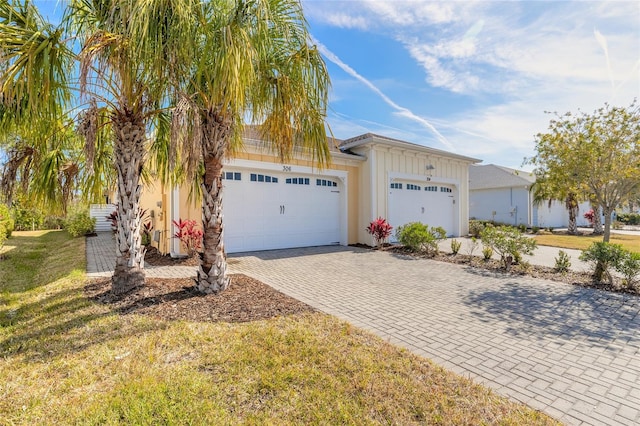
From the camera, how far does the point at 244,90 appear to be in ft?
13.9

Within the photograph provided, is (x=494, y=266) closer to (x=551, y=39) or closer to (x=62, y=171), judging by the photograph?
(x=551, y=39)

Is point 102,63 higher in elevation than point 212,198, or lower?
higher

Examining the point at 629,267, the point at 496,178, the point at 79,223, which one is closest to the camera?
the point at 629,267

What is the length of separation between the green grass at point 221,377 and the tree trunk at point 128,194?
0.95m

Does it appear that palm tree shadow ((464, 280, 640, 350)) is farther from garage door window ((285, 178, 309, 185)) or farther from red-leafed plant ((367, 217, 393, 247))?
garage door window ((285, 178, 309, 185))

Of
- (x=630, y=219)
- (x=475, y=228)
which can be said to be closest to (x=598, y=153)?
(x=475, y=228)

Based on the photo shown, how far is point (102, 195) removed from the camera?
248 inches

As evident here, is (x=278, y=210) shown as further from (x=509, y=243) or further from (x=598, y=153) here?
(x=598, y=153)

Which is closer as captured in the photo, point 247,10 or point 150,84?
point 247,10

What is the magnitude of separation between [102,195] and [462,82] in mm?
10890

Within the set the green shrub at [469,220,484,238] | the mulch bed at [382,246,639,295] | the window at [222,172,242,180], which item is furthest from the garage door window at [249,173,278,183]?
the green shrub at [469,220,484,238]

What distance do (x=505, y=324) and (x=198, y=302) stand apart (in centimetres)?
482

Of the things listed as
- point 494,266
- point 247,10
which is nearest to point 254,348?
point 247,10

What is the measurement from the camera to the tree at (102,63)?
356cm
